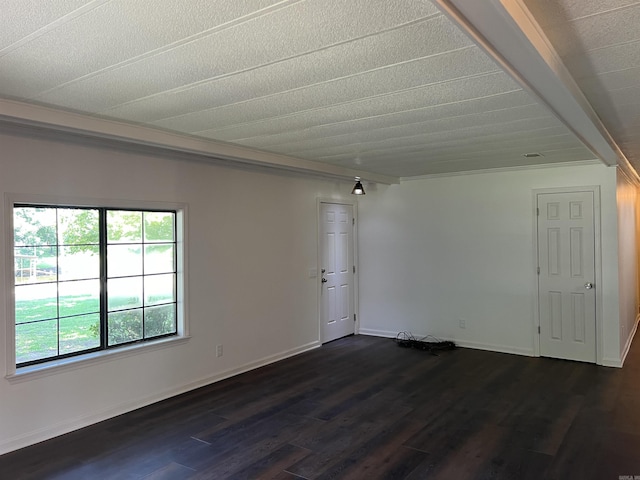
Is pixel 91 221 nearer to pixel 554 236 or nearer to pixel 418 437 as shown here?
pixel 418 437

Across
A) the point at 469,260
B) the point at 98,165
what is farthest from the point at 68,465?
the point at 469,260

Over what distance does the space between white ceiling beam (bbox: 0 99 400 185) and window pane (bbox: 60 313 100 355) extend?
4.98 ft

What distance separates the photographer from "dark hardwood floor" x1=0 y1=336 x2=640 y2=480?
10.0ft

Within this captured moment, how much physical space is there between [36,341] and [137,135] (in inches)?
70.2

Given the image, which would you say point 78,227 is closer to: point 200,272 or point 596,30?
A: point 200,272

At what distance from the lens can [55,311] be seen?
3.67 meters

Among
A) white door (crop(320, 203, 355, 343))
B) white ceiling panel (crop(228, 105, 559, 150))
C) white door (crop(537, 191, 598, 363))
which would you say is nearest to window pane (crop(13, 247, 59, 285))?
white ceiling panel (crop(228, 105, 559, 150))

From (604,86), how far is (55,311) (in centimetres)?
420

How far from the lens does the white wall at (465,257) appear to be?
554cm

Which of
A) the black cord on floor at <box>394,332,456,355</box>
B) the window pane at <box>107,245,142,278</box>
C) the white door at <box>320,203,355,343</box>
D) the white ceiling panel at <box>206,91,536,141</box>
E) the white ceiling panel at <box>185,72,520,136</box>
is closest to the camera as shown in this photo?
the white ceiling panel at <box>185,72,520,136</box>

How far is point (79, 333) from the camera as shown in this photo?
12.6 feet

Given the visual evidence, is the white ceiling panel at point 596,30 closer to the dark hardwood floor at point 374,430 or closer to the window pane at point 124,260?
the dark hardwood floor at point 374,430

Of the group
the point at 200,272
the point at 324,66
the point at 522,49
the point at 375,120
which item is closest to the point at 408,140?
the point at 375,120

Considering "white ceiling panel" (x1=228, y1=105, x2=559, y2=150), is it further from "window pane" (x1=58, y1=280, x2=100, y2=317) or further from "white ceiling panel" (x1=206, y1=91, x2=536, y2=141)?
"window pane" (x1=58, y1=280, x2=100, y2=317)
